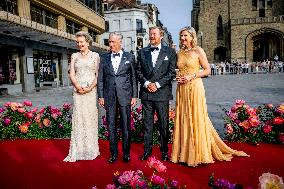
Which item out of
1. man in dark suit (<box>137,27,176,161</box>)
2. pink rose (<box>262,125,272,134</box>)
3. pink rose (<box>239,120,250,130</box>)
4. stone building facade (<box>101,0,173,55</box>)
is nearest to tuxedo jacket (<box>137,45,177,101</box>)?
man in dark suit (<box>137,27,176,161</box>)

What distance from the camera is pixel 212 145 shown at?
4.70m

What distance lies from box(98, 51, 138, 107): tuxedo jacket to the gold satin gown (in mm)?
755

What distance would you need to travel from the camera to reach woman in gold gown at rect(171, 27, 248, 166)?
4.55 meters

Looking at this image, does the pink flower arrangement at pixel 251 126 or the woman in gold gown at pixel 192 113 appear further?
the pink flower arrangement at pixel 251 126

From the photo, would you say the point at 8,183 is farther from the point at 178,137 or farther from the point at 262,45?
the point at 262,45

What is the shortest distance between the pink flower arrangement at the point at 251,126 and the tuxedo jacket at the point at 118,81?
6.90ft

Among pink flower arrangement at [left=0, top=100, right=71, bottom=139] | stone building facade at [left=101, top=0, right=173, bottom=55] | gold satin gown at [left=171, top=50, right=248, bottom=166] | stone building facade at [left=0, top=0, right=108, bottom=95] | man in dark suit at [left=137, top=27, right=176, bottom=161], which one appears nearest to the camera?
gold satin gown at [left=171, top=50, right=248, bottom=166]

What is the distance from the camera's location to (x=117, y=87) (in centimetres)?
484

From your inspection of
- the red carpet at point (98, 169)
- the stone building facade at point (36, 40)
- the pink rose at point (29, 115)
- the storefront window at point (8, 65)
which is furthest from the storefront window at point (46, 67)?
the red carpet at point (98, 169)

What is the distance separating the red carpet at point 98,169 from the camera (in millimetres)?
3912

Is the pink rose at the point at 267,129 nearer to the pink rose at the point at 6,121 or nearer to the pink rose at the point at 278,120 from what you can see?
the pink rose at the point at 278,120

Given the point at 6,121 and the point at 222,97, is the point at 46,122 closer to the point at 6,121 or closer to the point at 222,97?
the point at 6,121

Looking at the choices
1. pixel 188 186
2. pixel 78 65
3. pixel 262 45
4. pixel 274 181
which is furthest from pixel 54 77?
pixel 262 45

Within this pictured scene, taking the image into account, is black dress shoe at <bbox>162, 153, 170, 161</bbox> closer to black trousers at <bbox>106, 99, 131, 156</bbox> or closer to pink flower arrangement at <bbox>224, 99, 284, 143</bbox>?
black trousers at <bbox>106, 99, 131, 156</bbox>
